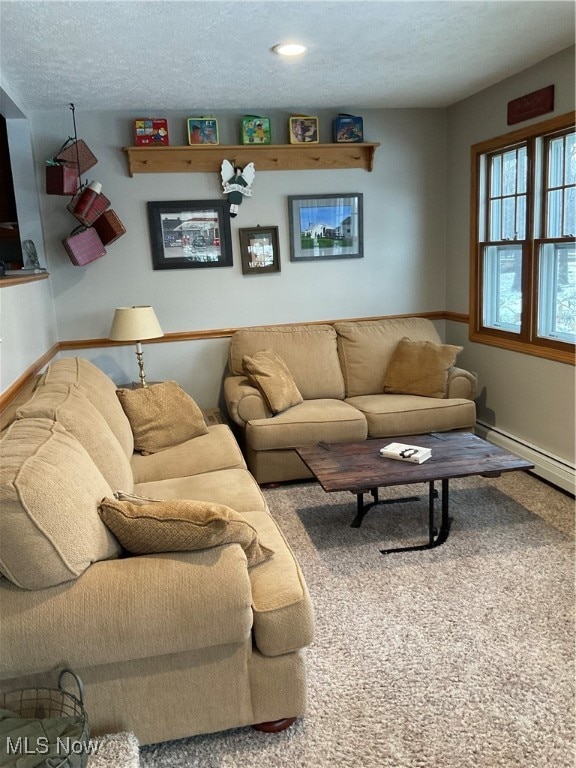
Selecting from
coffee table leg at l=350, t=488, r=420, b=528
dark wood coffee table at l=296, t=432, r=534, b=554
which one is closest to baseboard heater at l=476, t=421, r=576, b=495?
dark wood coffee table at l=296, t=432, r=534, b=554

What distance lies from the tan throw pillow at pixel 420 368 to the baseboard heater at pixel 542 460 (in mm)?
541

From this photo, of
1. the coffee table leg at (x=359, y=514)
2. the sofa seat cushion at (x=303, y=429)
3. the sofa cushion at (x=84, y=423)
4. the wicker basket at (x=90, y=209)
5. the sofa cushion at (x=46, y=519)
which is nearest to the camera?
the sofa cushion at (x=46, y=519)

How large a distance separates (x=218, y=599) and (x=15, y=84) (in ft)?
10.2

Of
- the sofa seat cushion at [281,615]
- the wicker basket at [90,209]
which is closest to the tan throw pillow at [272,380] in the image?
the wicker basket at [90,209]

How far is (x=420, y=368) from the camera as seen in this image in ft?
13.7

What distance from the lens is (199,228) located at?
14.3ft

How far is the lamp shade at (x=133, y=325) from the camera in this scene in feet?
12.8

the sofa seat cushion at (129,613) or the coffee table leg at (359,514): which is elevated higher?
the sofa seat cushion at (129,613)

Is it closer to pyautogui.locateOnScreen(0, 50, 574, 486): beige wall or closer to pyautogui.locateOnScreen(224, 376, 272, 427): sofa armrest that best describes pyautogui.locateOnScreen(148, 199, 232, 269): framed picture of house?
pyautogui.locateOnScreen(0, 50, 574, 486): beige wall

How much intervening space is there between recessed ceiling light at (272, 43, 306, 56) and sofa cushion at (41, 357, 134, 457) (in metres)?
1.87

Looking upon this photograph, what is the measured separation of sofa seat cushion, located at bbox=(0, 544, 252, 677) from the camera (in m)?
1.55

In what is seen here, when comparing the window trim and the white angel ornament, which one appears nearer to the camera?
the window trim

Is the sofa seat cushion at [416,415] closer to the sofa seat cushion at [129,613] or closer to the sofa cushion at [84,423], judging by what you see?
the sofa cushion at [84,423]

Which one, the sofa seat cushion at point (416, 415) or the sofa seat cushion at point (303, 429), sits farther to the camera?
the sofa seat cushion at point (416, 415)
